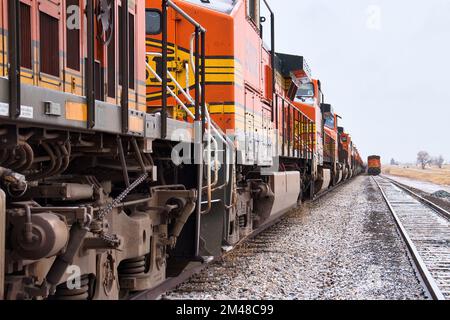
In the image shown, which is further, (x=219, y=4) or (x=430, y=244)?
(x=430, y=244)

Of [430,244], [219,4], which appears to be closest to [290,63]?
[430,244]

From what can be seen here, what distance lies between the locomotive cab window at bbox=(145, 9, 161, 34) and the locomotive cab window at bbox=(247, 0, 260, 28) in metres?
1.99

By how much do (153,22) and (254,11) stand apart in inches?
107

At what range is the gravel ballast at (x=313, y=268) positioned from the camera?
19.6 feet

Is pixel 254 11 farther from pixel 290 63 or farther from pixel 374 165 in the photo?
pixel 374 165

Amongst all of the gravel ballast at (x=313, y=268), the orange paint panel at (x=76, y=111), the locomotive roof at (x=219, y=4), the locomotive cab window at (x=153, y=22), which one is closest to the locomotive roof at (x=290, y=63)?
the gravel ballast at (x=313, y=268)

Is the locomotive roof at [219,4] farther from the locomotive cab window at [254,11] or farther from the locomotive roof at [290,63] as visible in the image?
the locomotive roof at [290,63]

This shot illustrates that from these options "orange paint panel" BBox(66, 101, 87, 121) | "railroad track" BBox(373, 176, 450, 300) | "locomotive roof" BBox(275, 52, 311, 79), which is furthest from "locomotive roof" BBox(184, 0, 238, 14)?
"locomotive roof" BBox(275, 52, 311, 79)

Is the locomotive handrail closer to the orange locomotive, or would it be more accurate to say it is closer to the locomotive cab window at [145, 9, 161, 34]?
the locomotive cab window at [145, 9, 161, 34]

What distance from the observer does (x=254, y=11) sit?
9.24m
